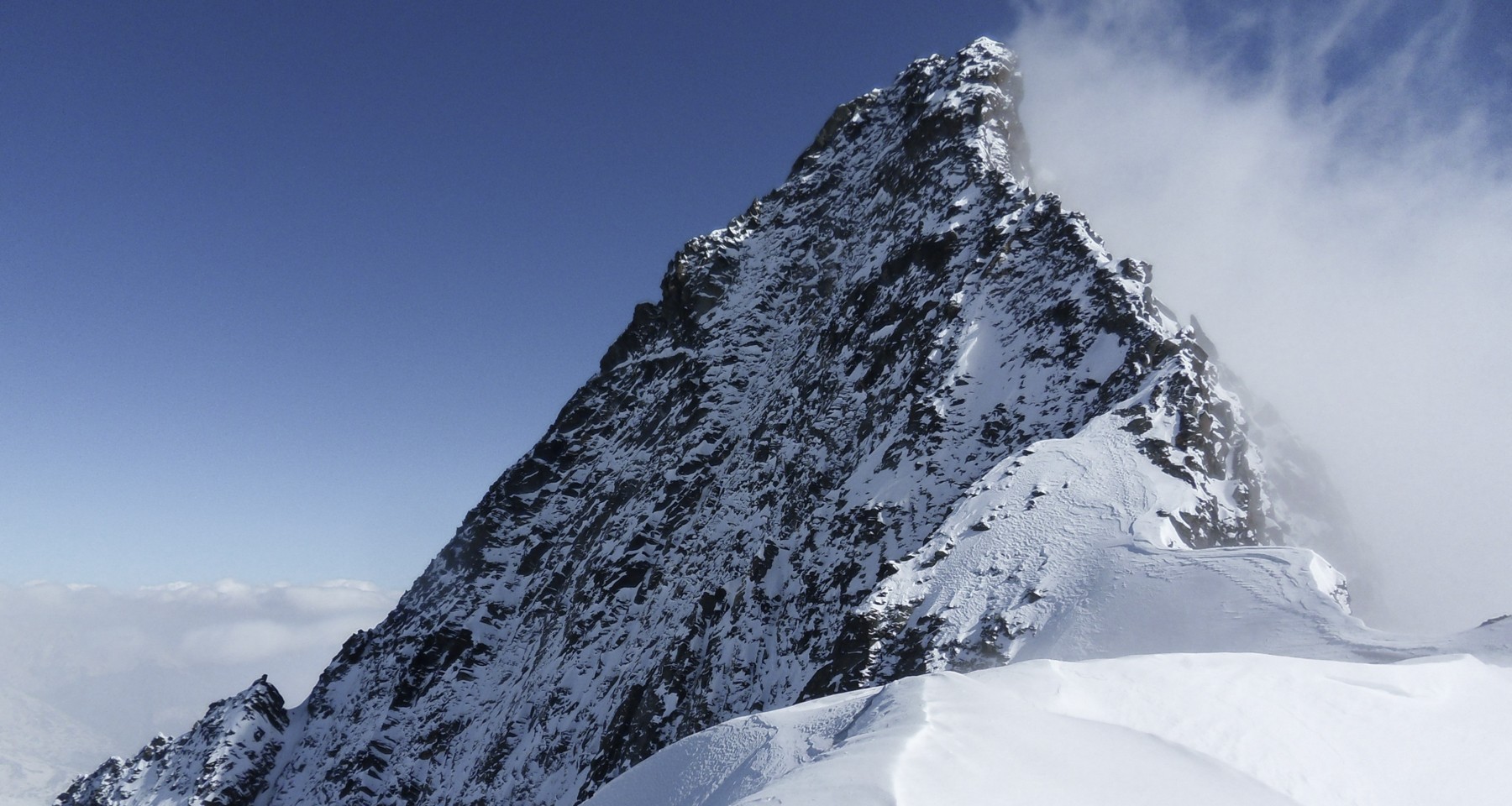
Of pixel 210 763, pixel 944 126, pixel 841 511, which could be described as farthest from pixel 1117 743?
pixel 210 763

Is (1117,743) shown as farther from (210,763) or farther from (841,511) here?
(210,763)

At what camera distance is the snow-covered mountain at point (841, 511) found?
24.4 meters

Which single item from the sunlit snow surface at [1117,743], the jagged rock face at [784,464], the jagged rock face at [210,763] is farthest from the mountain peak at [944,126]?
the jagged rock face at [210,763]

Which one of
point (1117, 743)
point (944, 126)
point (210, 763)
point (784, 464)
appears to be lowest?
point (1117, 743)

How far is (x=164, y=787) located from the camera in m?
66.0

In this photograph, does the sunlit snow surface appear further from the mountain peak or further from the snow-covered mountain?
the mountain peak

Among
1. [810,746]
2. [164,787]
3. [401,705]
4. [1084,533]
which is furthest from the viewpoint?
[164,787]

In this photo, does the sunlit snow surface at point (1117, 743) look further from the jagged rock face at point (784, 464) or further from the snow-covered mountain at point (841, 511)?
the jagged rock face at point (784, 464)

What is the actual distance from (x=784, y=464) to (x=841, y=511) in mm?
9705

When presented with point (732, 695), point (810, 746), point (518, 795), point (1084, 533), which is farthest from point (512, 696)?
point (810, 746)

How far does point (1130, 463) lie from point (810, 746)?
23.2m

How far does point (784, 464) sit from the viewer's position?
45.9 metres

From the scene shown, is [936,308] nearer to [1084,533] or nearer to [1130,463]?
[1130,463]

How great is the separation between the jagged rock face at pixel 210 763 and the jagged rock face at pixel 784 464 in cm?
123
